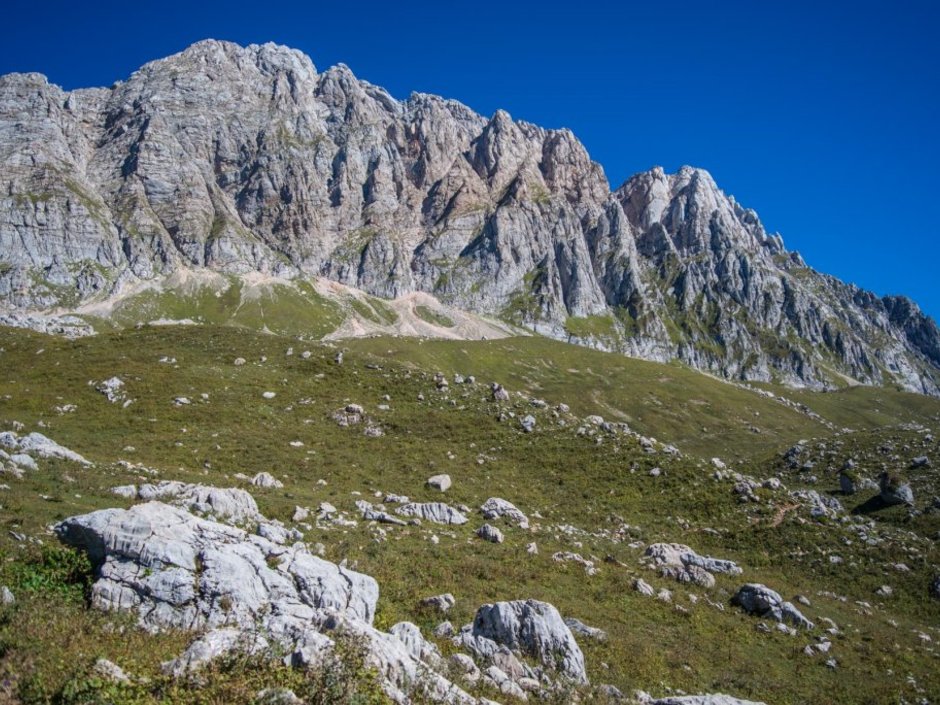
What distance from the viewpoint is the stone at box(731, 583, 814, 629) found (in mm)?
23469

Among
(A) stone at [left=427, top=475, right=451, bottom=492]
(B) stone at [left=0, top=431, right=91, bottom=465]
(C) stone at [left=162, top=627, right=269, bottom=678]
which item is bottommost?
(B) stone at [left=0, top=431, right=91, bottom=465]

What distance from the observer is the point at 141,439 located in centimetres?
3803

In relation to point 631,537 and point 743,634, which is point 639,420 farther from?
point 743,634

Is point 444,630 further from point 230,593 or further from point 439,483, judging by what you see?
point 439,483

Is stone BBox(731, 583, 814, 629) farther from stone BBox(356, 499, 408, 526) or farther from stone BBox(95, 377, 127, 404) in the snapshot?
stone BBox(95, 377, 127, 404)

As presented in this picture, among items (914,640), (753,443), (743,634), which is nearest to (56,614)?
(743,634)

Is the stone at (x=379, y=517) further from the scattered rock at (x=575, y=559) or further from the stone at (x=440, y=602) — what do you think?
the stone at (x=440, y=602)

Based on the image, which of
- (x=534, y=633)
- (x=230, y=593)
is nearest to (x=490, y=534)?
(x=534, y=633)

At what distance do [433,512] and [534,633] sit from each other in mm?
15072

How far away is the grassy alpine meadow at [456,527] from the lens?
10.4 meters

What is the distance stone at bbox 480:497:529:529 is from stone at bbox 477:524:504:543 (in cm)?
387

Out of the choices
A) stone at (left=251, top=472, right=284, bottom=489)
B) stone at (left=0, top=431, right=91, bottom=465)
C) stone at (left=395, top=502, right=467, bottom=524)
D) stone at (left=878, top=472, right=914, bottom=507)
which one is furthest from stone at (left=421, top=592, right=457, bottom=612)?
stone at (left=878, top=472, right=914, bottom=507)

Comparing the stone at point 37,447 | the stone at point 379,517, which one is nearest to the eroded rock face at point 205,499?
the stone at point 379,517

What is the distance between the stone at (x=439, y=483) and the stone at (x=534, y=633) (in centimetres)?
1985
